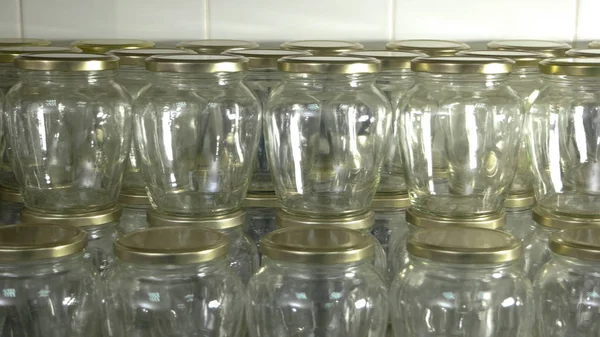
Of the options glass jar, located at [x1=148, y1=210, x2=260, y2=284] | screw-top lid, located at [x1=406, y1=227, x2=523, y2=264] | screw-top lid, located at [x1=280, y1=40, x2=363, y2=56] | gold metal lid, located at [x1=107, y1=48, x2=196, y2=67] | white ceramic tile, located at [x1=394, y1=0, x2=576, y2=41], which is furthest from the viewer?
white ceramic tile, located at [x1=394, y1=0, x2=576, y2=41]

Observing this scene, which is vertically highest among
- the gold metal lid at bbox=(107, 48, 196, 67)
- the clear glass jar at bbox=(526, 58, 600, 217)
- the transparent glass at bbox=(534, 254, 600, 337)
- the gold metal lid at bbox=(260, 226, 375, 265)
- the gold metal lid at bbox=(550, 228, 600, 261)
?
the gold metal lid at bbox=(107, 48, 196, 67)

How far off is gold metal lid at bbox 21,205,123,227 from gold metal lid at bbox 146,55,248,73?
0.54 feet

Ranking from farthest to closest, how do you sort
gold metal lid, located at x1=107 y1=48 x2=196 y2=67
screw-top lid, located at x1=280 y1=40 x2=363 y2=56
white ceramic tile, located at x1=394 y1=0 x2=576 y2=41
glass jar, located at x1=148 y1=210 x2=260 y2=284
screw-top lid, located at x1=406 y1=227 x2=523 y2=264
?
white ceramic tile, located at x1=394 y1=0 x2=576 y2=41, screw-top lid, located at x1=280 y1=40 x2=363 y2=56, gold metal lid, located at x1=107 y1=48 x2=196 y2=67, glass jar, located at x1=148 y1=210 x2=260 y2=284, screw-top lid, located at x1=406 y1=227 x2=523 y2=264

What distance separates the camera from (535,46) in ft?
4.08

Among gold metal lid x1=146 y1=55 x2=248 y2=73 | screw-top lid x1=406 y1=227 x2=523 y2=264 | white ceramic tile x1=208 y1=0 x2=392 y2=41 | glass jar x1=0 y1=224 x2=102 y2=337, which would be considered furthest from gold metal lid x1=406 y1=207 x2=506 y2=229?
white ceramic tile x1=208 y1=0 x2=392 y2=41

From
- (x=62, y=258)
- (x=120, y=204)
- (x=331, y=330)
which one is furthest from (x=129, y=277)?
(x=120, y=204)

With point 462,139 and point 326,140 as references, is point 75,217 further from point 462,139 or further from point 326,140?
point 462,139

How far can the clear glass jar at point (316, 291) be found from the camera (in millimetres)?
730

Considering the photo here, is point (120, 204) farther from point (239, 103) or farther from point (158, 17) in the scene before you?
point (158, 17)

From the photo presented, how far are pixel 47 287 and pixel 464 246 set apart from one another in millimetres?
352

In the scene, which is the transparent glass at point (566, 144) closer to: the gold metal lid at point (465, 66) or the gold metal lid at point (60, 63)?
the gold metal lid at point (465, 66)

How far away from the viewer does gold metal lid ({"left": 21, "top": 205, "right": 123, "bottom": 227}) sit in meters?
0.93

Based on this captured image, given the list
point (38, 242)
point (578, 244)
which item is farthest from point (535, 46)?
point (38, 242)

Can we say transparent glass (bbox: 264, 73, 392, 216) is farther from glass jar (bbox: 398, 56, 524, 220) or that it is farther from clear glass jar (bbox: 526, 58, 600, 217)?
clear glass jar (bbox: 526, 58, 600, 217)
